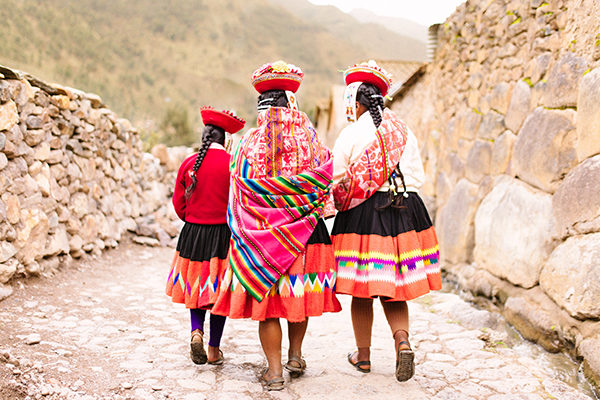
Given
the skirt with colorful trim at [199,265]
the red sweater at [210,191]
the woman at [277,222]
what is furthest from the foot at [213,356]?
the red sweater at [210,191]

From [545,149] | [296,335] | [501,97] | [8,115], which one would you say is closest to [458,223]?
[501,97]

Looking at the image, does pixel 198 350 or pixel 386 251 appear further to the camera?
pixel 198 350

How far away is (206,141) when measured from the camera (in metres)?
3.12

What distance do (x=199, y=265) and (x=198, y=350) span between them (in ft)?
1.62

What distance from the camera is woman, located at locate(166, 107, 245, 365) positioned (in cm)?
299

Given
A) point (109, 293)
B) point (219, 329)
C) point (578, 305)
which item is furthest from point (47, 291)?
point (578, 305)

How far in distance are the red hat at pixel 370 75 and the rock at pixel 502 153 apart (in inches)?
73.2

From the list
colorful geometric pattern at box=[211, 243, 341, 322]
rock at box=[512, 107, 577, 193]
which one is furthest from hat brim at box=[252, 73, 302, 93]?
rock at box=[512, 107, 577, 193]

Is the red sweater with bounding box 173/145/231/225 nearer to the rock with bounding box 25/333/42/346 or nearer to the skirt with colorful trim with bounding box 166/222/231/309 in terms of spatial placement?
the skirt with colorful trim with bounding box 166/222/231/309

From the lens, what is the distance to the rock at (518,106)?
4118mm

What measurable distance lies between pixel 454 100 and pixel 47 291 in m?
4.71

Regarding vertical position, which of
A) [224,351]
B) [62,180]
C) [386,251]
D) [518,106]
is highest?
[518,106]

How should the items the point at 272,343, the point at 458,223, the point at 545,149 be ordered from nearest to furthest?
the point at 272,343, the point at 545,149, the point at 458,223

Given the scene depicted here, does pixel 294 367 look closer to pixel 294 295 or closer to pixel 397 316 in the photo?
pixel 294 295
